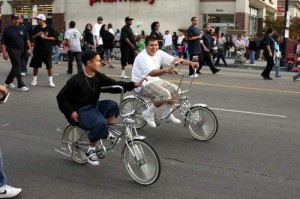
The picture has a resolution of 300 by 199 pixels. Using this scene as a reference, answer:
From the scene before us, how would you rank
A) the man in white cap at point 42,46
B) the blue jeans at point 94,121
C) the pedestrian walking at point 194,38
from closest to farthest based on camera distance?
the blue jeans at point 94,121
the man in white cap at point 42,46
the pedestrian walking at point 194,38

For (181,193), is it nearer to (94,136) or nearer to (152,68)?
(94,136)

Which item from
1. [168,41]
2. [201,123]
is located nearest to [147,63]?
[201,123]

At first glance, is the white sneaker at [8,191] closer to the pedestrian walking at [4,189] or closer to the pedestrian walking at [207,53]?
the pedestrian walking at [4,189]

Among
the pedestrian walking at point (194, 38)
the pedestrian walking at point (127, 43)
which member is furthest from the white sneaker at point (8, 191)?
the pedestrian walking at point (194, 38)

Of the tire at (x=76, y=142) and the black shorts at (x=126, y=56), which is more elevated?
the black shorts at (x=126, y=56)

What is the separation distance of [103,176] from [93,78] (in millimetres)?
1128

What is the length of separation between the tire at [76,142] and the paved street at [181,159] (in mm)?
112

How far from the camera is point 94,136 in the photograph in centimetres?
521

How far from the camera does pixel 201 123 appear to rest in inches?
279

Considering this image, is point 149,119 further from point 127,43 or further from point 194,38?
point 194,38

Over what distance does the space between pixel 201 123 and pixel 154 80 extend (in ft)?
3.15

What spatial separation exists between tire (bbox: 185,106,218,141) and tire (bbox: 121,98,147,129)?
70cm

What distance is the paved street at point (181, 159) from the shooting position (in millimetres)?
5012

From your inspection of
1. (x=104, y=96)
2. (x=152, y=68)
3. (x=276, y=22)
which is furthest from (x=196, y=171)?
(x=276, y=22)
